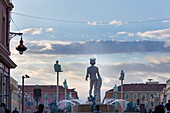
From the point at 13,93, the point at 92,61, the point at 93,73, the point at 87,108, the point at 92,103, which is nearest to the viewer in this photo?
the point at 92,103

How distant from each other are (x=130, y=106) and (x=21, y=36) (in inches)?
515

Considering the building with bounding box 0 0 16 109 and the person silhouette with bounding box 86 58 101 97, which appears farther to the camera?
the person silhouette with bounding box 86 58 101 97

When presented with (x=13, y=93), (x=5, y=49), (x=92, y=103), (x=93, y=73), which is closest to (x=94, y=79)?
(x=93, y=73)

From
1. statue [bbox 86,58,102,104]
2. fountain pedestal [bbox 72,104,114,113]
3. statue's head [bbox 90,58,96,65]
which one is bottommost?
fountain pedestal [bbox 72,104,114,113]

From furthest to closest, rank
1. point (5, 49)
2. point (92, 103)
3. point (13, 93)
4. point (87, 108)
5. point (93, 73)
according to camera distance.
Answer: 1. point (13, 93)
2. point (93, 73)
3. point (87, 108)
4. point (92, 103)
5. point (5, 49)

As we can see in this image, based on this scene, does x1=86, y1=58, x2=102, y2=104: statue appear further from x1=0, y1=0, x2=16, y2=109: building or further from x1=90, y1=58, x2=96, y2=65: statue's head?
x1=0, y1=0, x2=16, y2=109: building

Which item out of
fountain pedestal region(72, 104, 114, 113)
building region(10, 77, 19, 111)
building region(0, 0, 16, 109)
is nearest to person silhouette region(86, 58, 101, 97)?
fountain pedestal region(72, 104, 114, 113)

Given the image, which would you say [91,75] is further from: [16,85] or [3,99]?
[16,85]

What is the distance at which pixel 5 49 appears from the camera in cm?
4303

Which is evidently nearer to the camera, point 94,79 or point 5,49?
point 5,49

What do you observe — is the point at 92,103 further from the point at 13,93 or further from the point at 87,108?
the point at 13,93

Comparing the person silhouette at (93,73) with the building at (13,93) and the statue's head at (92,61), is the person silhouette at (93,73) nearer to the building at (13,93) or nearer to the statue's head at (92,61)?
the statue's head at (92,61)

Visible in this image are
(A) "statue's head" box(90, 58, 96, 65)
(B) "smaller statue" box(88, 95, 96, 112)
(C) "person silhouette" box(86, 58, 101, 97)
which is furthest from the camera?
(C) "person silhouette" box(86, 58, 101, 97)

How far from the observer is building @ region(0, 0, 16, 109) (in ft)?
133
